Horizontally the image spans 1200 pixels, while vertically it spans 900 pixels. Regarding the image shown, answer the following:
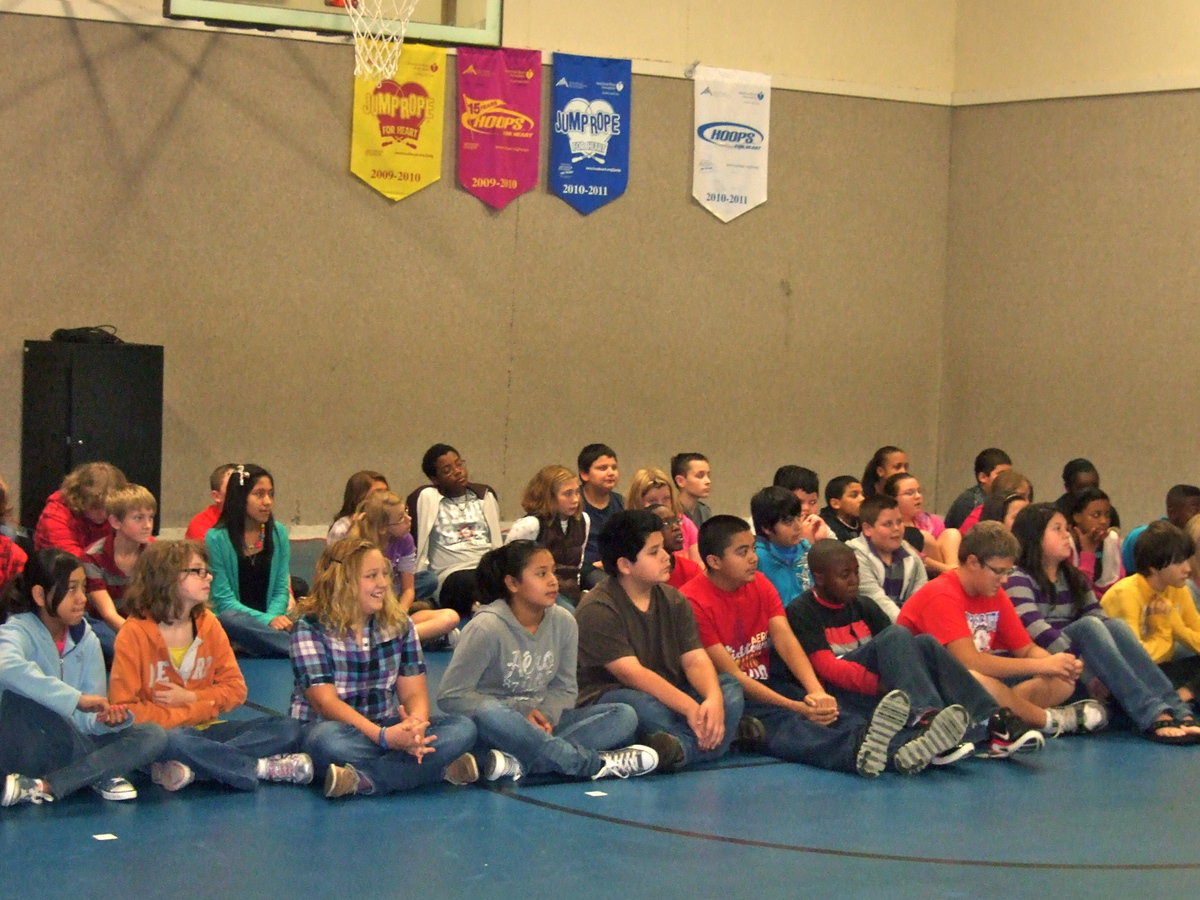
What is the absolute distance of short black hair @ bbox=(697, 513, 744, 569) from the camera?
510 cm

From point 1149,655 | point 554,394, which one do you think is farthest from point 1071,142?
point 1149,655

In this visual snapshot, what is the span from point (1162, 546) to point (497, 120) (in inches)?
240

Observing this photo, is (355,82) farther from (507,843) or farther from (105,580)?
(507,843)

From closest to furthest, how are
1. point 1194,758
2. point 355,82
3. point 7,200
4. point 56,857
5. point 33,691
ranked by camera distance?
point 56,857
point 33,691
point 1194,758
point 7,200
point 355,82

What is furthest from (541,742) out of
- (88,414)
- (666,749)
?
(88,414)

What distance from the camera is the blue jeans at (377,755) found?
4438mm

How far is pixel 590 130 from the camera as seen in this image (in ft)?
35.2

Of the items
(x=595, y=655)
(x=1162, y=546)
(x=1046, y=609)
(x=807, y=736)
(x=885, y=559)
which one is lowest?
(x=807, y=736)

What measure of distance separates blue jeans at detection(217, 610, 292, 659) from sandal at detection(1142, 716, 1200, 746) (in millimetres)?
3348

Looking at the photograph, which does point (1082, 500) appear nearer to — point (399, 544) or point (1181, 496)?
point (1181, 496)

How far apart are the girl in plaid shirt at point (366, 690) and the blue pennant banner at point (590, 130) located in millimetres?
6428

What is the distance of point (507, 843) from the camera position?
4012mm

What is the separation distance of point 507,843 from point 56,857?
3.67ft

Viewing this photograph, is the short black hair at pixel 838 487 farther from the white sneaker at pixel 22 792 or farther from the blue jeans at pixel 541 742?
the white sneaker at pixel 22 792
